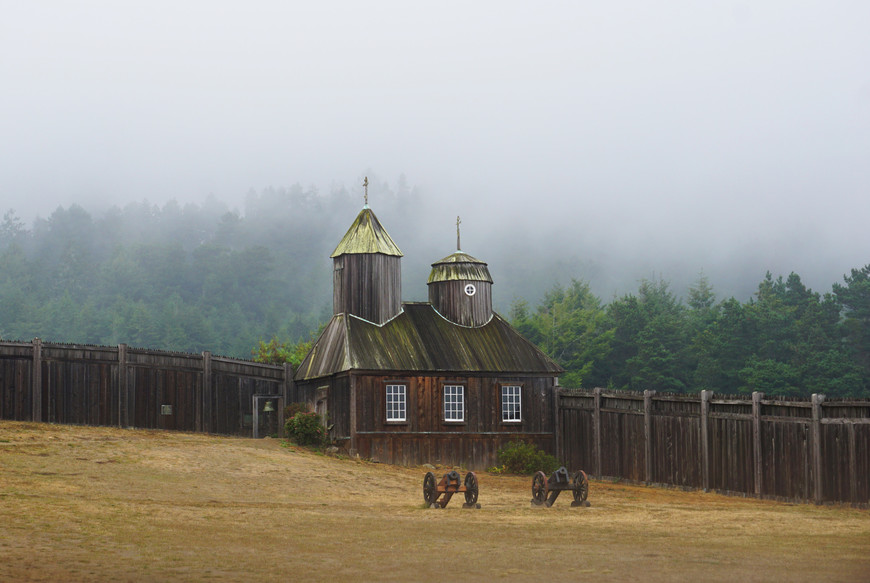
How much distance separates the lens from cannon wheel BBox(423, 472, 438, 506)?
2350 cm

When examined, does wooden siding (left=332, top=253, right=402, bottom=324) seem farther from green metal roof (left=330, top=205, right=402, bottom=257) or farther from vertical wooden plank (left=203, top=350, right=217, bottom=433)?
vertical wooden plank (left=203, top=350, right=217, bottom=433)

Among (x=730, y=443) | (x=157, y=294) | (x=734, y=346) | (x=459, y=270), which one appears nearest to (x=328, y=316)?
(x=157, y=294)

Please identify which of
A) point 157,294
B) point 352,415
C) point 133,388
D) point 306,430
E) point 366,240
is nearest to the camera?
point 133,388

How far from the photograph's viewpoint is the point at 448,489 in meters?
23.3

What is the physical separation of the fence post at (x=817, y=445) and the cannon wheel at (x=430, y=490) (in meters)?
8.46

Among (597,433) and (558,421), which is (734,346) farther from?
(597,433)

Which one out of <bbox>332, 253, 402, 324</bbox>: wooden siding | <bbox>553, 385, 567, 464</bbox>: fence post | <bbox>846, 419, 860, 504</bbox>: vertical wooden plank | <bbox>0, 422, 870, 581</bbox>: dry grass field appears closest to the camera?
<bbox>0, 422, 870, 581</bbox>: dry grass field

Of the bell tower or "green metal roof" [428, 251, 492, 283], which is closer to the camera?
the bell tower

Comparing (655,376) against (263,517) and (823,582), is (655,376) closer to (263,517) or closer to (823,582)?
(263,517)

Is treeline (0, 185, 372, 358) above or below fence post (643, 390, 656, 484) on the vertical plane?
above

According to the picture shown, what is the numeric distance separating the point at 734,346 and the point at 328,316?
69520 mm

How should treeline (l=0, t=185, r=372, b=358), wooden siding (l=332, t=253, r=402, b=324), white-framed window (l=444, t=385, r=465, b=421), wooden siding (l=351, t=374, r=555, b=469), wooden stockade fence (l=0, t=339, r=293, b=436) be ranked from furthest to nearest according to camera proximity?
treeline (l=0, t=185, r=372, b=358) → wooden siding (l=332, t=253, r=402, b=324) → white-framed window (l=444, t=385, r=465, b=421) → wooden siding (l=351, t=374, r=555, b=469) → wooden stockade fence (l=0, t=339, r=293, b=436)

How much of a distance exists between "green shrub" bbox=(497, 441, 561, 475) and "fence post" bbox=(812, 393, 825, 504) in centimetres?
1226

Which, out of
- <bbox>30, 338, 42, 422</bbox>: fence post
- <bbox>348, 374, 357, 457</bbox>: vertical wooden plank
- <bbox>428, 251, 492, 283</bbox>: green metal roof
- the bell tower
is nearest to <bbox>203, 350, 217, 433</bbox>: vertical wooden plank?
<bbox>348, 374, 357, 457</bbox>: vertical wooden plank
